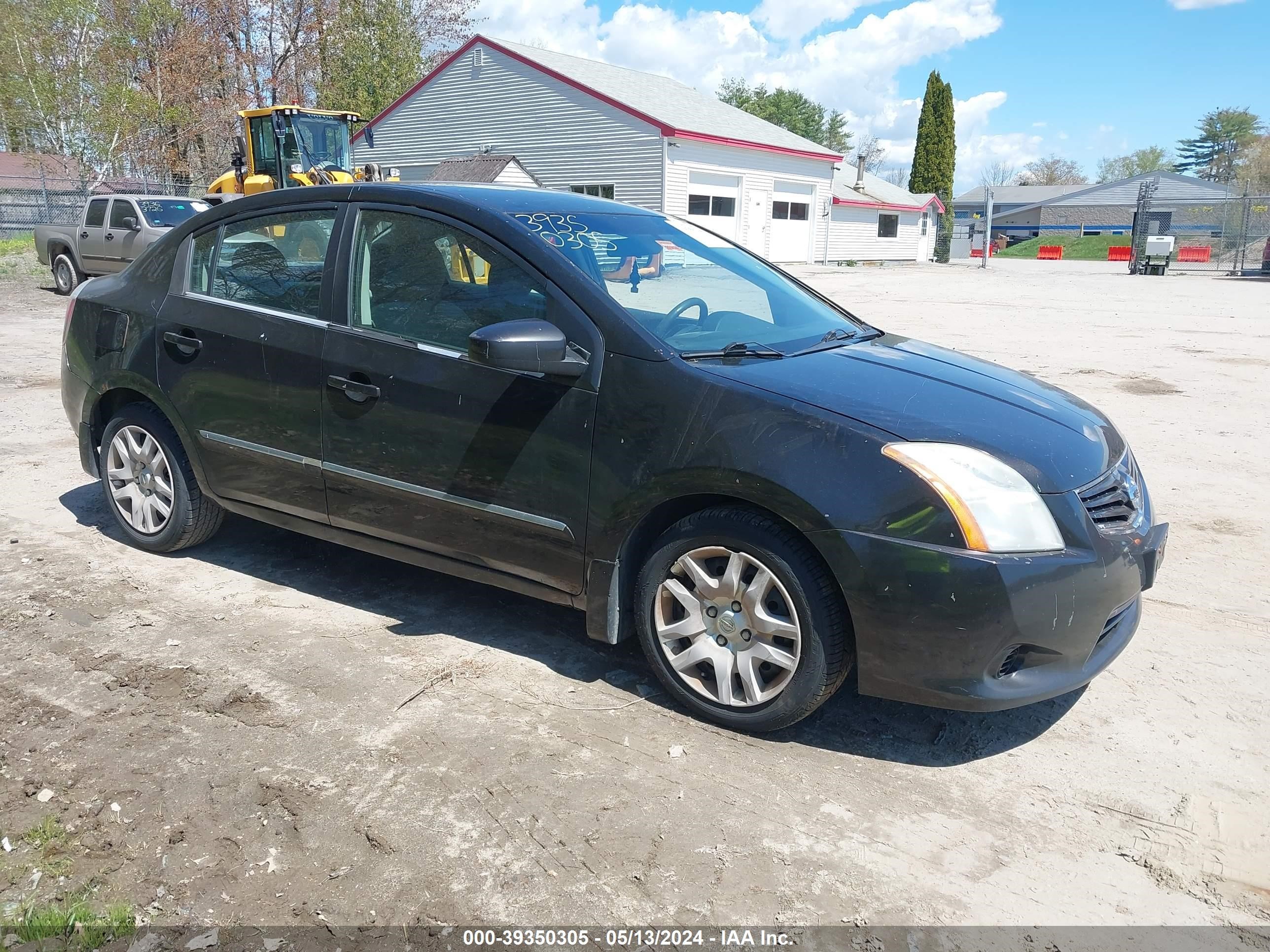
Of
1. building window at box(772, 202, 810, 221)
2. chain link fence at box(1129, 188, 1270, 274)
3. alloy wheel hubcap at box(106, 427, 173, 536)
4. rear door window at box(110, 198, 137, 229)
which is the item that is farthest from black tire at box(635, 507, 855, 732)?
chain link fence at box(1129, 188, 1270, 274)

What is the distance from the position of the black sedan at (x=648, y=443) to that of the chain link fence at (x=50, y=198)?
33223mm

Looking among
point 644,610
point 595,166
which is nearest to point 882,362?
point 644,610

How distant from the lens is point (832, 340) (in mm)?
3939

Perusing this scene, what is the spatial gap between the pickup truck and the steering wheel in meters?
16.3

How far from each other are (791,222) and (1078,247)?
3416cm

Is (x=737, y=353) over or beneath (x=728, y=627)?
over

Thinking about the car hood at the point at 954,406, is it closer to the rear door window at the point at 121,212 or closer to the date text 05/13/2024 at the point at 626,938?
the date text 05/13/2024 at the point at 626,938

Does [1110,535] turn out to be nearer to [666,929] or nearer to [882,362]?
[882,362]

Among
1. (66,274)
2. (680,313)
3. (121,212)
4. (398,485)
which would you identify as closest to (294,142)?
(121,212)

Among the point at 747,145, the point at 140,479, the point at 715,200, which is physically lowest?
the point at 140,479

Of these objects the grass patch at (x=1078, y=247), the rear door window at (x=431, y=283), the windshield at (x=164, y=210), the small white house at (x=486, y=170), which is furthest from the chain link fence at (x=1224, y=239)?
the rear door window at (x=431, y=283)

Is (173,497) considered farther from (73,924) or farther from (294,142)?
(294,142)

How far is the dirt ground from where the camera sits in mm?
2545

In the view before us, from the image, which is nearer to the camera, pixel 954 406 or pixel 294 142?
pixel 954 406
